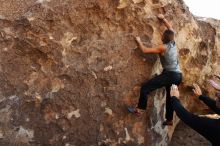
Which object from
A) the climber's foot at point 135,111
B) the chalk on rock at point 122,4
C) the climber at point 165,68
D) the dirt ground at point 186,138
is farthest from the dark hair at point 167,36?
the dirt ground at point 186,138

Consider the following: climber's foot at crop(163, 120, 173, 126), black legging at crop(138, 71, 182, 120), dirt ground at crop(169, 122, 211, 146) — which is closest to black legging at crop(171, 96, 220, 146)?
black legging at crop(138, 71, 182, 120)

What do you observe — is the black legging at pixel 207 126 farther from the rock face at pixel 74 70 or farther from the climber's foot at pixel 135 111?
the rock face at pixel 74 70

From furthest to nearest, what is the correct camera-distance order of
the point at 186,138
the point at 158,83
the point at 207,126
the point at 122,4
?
the point at 186,138, the point at 122,4, the point at 158,83, the point at 207,126

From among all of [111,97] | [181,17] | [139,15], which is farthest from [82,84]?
[181,17]

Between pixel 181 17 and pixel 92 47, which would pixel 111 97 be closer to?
pixel 92 47

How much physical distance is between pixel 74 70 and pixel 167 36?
1.63m

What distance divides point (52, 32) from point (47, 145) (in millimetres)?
1860

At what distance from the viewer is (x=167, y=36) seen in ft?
23.3

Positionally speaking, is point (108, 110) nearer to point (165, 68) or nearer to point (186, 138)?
point (165, 68)

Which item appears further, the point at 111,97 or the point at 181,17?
the point at 181,17

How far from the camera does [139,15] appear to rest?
25.0 feet

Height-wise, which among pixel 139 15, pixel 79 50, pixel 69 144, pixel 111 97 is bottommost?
pixel 69 144

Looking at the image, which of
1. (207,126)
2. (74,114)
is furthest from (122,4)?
(207,126)

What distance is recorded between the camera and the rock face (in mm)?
7364
